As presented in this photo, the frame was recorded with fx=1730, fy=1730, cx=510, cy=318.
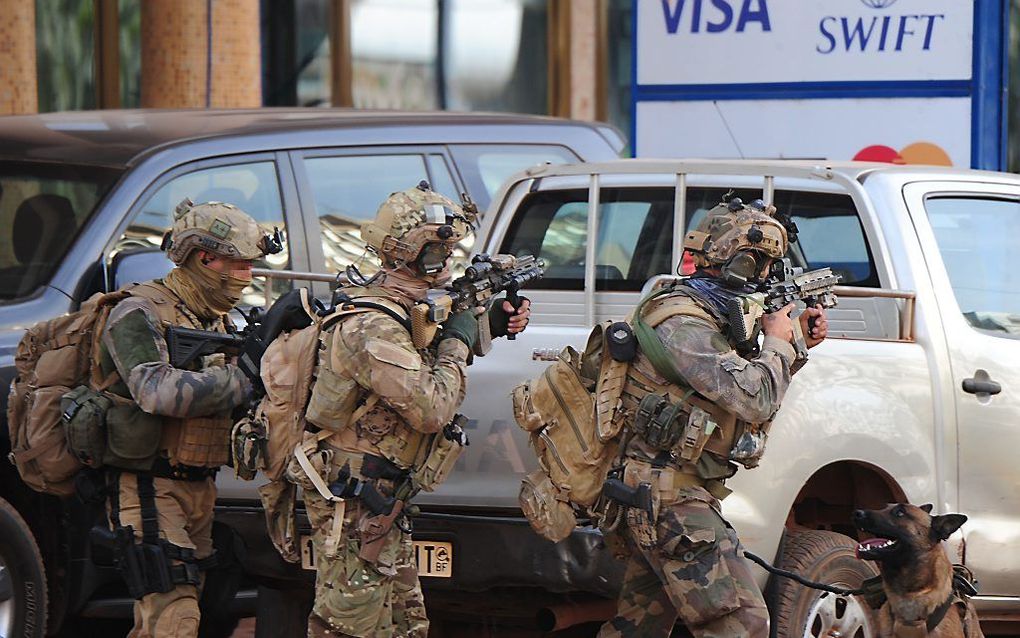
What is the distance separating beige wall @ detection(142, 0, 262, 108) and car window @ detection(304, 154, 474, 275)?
3.53m

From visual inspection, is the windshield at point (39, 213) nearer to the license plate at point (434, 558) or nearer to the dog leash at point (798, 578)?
the license plate at point (434, 558)

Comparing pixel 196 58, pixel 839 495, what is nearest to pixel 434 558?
pixel 839 495

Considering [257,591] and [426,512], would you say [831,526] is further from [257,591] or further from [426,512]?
[257,591]

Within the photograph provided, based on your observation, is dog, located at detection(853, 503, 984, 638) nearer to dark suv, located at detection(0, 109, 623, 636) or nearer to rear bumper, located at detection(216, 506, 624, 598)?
rear bumper, located at detection(216, 506, 624, 598)

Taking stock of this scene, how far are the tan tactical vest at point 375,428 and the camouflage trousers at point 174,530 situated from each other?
24.0 inches

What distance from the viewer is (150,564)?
17.0 feet

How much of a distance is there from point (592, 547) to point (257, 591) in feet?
4.77

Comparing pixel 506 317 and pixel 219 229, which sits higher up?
pixel 219 229

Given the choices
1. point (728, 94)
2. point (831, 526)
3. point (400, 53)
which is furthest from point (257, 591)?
point (400, 53)

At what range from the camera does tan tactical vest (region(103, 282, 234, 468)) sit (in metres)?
5.26

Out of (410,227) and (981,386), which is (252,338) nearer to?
(410,227)

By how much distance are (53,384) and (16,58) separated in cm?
516

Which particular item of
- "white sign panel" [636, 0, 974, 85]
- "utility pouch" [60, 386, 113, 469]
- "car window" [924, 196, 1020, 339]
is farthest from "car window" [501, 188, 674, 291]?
"white sign panel" [636, 0, 974, 85]

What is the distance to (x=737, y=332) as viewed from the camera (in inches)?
195
